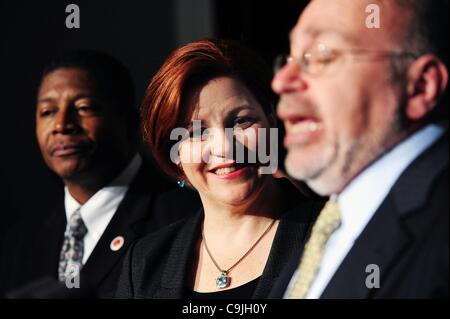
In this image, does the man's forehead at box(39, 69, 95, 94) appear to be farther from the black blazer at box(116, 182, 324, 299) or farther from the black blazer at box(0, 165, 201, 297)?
the black blazer at box(116, 182, 324, 299)

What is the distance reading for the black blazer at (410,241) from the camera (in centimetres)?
143

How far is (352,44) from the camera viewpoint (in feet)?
5.25

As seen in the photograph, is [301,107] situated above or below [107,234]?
above

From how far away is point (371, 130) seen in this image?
1.61 metres

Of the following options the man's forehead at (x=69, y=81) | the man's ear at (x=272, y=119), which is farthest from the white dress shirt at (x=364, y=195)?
the man's forehead at (x=69, y=81)

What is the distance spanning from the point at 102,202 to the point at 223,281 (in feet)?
2.85

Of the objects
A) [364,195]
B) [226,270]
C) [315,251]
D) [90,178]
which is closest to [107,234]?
[90,178]

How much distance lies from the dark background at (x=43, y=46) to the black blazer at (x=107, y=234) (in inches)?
28.2

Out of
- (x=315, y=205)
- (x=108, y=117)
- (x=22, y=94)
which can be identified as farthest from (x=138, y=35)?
(x=315, y=205)

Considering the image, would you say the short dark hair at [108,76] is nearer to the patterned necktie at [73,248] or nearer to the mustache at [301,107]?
the patterned necktie at [73,248]

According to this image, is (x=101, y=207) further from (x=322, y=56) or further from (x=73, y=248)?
(x=322, y=56)

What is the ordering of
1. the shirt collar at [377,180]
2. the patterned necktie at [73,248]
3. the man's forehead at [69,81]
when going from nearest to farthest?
the shirt collar at [377,180], the patterned necktie at [73,248], the man's forehead at [69,81]

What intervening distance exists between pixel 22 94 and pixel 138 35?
667 millimetres

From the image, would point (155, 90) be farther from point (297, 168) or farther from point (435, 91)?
point (435, 91)
